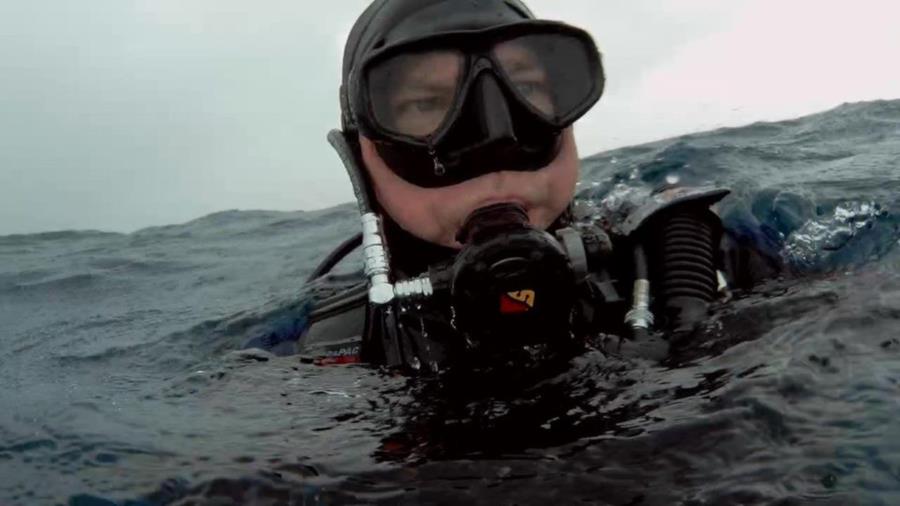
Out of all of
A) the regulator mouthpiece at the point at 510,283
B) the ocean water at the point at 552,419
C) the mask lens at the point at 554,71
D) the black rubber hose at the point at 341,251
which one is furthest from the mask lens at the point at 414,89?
the black rubber hose at the point at 341,251

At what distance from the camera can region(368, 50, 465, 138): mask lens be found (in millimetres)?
2352

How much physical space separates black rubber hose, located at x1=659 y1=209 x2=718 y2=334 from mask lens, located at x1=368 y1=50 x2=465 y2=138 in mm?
776

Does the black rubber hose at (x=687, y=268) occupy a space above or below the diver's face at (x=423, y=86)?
below

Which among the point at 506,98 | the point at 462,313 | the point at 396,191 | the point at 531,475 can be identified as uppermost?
the point at 506,98

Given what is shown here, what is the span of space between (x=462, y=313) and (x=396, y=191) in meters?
0.51

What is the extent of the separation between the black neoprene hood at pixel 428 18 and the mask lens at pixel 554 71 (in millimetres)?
90

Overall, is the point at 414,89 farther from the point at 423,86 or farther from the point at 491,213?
the point at 491,213

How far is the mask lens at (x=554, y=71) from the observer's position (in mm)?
A: 2418

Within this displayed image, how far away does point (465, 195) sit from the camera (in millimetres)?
2369

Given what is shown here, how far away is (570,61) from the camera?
2477 mm

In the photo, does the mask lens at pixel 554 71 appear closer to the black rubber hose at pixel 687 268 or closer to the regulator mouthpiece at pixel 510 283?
the regulator mouthpiece at pixel 510 283

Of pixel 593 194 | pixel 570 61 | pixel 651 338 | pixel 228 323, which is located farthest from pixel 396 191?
pixel 593 194

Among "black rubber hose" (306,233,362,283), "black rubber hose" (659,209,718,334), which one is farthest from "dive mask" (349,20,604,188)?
"black rubber hose" (306,233,362,283)

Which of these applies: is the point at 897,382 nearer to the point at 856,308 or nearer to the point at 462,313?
the point at 856,308
